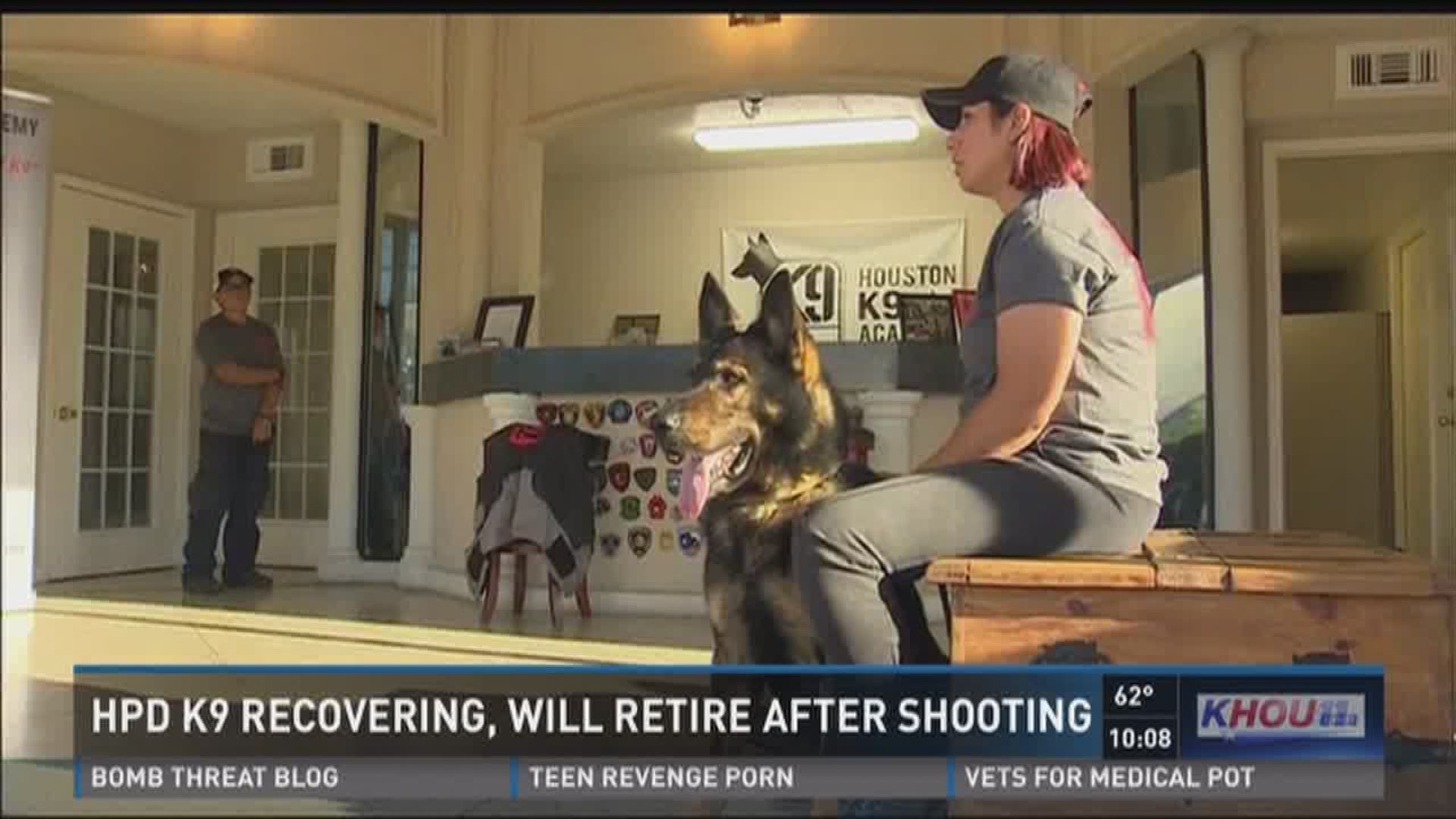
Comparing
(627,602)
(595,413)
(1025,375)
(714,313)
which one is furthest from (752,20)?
(1025,375)

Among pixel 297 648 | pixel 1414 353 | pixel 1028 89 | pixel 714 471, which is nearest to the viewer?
pixel 1028 89

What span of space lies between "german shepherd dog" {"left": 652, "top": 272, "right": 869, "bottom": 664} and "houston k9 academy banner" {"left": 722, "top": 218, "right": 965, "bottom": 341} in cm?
590

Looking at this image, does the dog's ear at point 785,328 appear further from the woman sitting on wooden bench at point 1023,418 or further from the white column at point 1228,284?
the white column at point 1228,284

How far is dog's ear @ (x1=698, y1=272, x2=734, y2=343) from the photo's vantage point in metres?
1.67

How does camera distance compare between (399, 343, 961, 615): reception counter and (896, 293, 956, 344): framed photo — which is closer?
(399, 343, 961, 615): reception counter

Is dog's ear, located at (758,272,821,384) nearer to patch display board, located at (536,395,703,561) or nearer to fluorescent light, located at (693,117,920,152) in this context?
patch display board, located at (536,395,703,561)

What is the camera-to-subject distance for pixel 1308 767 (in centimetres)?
135

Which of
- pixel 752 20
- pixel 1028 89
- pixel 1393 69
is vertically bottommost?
pixel 1028 89

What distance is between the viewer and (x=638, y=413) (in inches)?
178

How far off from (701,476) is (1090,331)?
1.83ft

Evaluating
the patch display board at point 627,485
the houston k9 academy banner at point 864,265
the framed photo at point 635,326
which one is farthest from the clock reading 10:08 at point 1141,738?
the framed photo at point 635,326

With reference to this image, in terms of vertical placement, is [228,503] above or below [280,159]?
below

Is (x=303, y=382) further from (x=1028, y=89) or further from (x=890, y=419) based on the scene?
(x=1028, y=89)

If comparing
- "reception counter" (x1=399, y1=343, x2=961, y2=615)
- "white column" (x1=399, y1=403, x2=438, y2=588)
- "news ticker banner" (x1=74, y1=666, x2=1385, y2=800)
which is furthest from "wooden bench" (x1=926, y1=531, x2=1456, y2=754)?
"white column" (x1=399, y1=403, x2=438, y2=588)
